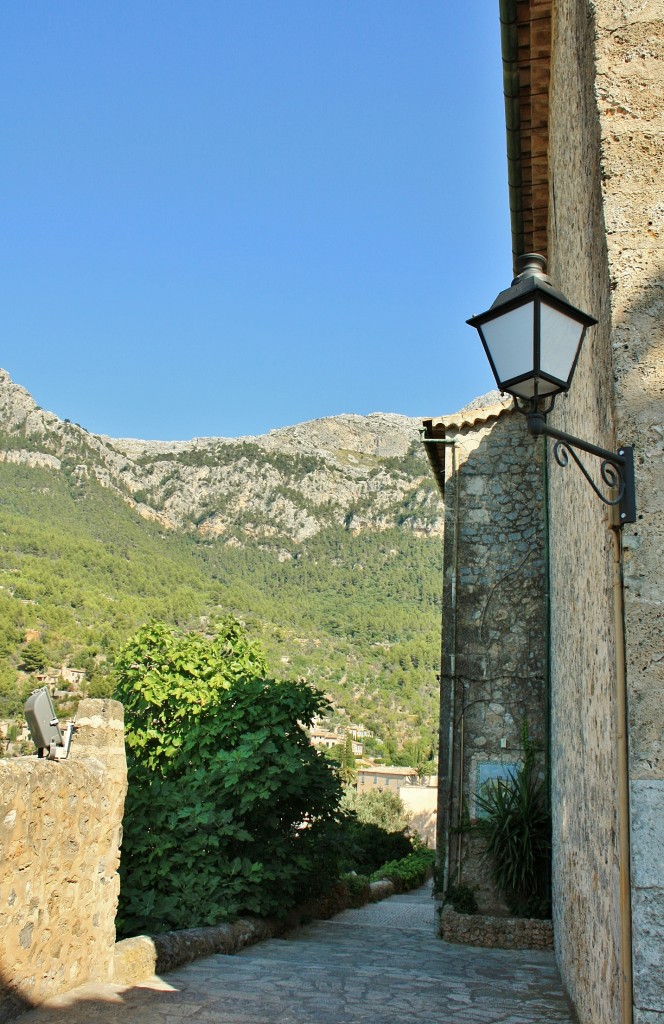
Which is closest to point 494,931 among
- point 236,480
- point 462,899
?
point 462,899

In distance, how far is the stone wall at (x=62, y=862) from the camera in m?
4.15

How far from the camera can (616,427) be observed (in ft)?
10.9

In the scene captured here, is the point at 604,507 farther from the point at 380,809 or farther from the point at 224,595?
the point at 224,595

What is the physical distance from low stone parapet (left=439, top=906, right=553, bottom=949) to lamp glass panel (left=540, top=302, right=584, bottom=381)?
7.55 meters

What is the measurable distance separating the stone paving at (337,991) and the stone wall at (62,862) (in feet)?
0.61

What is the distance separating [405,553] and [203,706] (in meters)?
70.0

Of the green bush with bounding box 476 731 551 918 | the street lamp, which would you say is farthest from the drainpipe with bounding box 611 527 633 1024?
the green bush with bounding box 476 731 551 918

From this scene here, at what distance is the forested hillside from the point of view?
5575cm

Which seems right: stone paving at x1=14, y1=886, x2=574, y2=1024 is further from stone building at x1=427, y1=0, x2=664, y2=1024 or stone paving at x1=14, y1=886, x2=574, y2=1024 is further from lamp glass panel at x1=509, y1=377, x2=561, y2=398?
lamp glass panel at x1=509, y1=377, x2=561, y2=398

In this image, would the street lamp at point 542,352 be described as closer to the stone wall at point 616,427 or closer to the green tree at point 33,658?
the stone wall at point 616,427

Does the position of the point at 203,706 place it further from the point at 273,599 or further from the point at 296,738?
the point at 273,599

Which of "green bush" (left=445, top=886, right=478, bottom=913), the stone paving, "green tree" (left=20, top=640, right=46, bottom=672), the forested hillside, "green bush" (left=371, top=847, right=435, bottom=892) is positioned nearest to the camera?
the stone paving

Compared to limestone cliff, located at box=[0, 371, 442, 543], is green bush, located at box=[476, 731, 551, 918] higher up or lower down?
lower down

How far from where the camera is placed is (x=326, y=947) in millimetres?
8117
